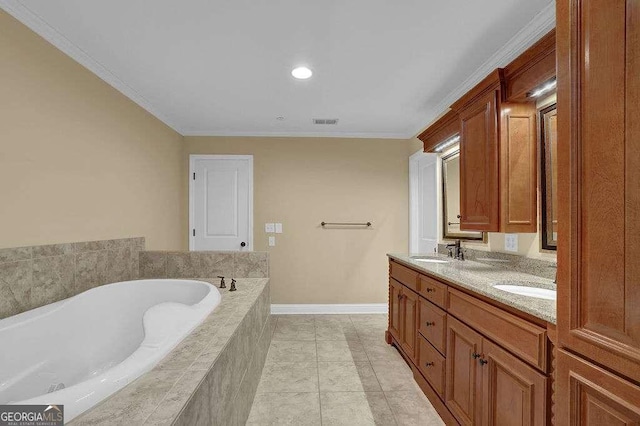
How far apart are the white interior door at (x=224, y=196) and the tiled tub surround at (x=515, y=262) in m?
2.62

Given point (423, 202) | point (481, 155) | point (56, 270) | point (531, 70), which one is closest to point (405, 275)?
point (481, 155)

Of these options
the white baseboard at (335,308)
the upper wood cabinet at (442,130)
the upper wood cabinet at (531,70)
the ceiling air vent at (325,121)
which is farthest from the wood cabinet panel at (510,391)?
the ceiling air vent at (325,121)

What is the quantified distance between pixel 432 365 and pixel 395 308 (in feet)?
2.61

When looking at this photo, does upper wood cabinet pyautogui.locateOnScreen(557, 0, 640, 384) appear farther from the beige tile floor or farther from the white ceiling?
the beige tile floor

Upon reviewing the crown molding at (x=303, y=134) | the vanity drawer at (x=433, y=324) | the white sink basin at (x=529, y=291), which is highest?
the crown molding at (x=303, y=134)

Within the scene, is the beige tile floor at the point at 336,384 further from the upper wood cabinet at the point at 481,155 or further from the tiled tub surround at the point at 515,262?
the upper wood cabinet at the point at 481,155

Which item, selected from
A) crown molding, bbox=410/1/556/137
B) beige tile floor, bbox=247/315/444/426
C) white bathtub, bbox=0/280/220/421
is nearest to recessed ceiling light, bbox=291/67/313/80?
crown molding, bbox=410/1/556/137

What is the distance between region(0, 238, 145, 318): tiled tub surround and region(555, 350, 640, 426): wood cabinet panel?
2.43 m

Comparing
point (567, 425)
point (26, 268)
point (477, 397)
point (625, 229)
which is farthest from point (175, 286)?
point (625, 229)

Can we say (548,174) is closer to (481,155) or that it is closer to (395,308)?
(481,155)

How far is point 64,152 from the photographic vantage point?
6.27ft

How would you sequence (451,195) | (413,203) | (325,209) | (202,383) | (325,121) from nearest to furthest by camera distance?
(202,383)
(451,195)
(325,121)
(413,203)
(325,209)

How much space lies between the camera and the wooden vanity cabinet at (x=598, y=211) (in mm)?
667

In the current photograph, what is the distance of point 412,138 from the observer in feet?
12.4
